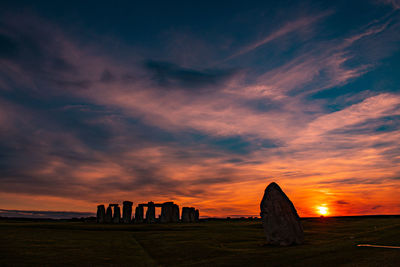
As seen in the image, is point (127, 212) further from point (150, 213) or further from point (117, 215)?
point (150, 213)

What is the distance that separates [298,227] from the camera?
26141mm

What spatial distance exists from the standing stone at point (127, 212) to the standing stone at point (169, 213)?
29.4 ft

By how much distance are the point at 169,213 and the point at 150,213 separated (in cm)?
737

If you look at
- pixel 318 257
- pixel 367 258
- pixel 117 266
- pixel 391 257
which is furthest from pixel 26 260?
pixel 391 257

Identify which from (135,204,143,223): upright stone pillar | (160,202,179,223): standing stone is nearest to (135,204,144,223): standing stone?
(135,204,143,223): upright stone pillar

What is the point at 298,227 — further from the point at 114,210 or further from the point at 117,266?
the point at 114,210

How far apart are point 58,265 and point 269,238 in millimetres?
16662

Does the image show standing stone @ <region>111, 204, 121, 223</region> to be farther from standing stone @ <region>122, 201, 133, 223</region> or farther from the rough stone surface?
standing stone @ <region>122, 201, 133, 223</region>

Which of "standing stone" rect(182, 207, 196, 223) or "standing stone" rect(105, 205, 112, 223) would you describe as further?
"standing stone" rect(182, 207, 196, 223)

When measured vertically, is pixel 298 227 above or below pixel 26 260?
above

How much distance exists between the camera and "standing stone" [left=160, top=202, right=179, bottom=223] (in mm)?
80750

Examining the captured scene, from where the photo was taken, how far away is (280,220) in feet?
85.6

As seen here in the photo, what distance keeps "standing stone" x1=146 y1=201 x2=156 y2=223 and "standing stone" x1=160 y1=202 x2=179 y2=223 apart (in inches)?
208

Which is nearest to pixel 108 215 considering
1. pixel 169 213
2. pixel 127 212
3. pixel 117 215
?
pixel 117 215
